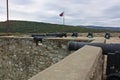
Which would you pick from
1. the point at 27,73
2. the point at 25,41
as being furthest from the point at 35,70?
the point at 25,41

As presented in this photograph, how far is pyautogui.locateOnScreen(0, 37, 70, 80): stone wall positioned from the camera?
12.0m

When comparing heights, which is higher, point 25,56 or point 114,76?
point 114,76

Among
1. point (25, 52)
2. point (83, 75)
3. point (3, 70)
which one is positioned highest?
point (83, 75)

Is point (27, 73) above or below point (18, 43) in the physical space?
below

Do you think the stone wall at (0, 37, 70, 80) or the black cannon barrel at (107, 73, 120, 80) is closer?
the black cannon barrel at (107, 73, 120, 80)

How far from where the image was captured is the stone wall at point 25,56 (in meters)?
12.0

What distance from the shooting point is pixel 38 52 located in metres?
12.6

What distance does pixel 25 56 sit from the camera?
13.1 meters

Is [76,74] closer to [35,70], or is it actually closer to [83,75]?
[83,75]

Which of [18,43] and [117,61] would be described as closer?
[117,61]

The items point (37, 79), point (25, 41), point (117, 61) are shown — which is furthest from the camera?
point (25, 41)

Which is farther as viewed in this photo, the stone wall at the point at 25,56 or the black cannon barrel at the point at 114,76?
the stone wall at the point at 25,56

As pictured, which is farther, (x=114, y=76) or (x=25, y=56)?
(x=25, y=56)

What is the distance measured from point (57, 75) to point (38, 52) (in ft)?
31.2
